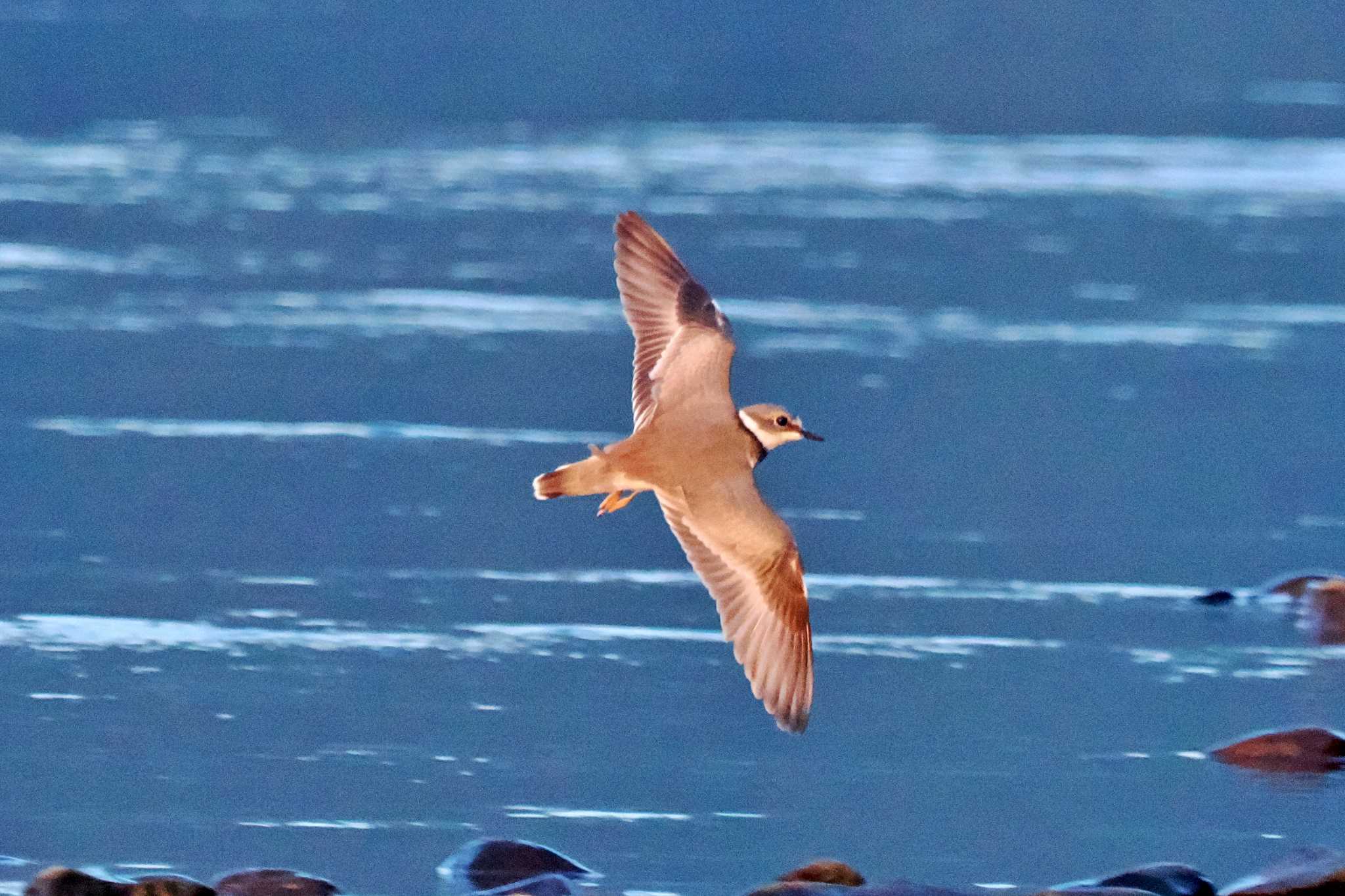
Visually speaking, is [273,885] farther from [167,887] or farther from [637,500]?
[637,500]

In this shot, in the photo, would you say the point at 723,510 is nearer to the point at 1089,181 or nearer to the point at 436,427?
the point at 436,427

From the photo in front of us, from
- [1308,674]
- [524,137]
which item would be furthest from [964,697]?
[524,137]

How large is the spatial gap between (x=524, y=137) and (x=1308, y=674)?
1052 cm

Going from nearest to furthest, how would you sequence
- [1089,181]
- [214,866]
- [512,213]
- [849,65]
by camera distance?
[214,866] → [512,213] → [1089,181] → [849,65]

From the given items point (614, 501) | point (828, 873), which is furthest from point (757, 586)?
point (828, 873)

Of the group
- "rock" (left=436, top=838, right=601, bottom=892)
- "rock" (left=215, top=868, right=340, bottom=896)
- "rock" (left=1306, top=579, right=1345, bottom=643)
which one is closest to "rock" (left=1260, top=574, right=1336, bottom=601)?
"rock" (left=1306, top=579, right=1345, bottom=643)

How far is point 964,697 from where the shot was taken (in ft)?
23.4

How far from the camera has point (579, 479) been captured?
592 cm

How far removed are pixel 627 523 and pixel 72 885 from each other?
4.08m

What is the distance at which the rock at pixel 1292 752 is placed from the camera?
6.60 m

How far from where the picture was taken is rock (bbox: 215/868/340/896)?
5.58 metres

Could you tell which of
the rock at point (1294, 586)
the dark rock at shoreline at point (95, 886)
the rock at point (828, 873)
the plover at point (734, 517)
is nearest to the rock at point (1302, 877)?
the rock at point (828, 873)

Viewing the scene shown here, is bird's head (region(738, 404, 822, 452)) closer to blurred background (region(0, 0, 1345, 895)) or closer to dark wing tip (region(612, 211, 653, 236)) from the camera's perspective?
dark wing tip (region(612, 211, 653, 236))

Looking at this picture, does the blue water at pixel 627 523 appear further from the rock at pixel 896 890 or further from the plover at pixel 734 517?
the plover at pixel 734 517
